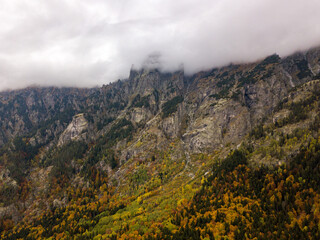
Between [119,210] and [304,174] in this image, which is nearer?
[304,174]

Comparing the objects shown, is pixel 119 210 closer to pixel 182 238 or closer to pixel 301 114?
pixel 182 238

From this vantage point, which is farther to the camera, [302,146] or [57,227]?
[57,227]

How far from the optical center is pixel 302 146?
152250mm

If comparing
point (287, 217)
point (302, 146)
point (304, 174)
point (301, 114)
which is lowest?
point (287, 217)

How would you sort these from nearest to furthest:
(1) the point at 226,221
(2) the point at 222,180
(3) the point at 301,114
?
1. (1) the point at 226,221
2. (2) the point at 222,180
3. (3) the point at 301,114

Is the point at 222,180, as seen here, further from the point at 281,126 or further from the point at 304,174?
the point at 281,126

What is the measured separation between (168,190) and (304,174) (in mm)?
128014

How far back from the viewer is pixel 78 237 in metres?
147

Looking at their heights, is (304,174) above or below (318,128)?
below

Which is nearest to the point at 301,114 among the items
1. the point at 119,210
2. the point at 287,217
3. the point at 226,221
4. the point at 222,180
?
the point at 222,180

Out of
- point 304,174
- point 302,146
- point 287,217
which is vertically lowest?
point 287,217

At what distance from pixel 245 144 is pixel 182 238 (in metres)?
134

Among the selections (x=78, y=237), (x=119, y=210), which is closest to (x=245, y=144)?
(x=119, y=210)

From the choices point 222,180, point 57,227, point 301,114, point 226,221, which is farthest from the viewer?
point 301,114
